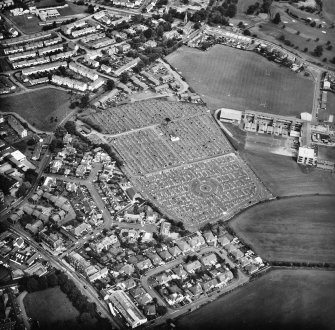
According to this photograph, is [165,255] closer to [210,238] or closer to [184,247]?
[184,247]

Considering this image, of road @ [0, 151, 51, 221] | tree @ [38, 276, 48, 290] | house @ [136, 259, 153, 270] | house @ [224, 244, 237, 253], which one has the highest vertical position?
road @ [0, 151, 51, 221]

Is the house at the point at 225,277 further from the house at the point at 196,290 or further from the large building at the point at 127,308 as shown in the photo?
the large building at the point at 127,308

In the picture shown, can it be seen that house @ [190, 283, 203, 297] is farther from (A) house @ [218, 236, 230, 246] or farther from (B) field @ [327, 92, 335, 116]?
(B) field @ [327, 92, 335, 116]

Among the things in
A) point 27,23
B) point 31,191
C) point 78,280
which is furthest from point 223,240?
point 27,23

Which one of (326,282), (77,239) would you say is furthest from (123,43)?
(326,282)

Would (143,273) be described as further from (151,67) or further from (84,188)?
(151,67)

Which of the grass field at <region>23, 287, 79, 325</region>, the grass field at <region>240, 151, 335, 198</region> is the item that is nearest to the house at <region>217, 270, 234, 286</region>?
the grass field at <region>23, 287, 79, 325</region>
